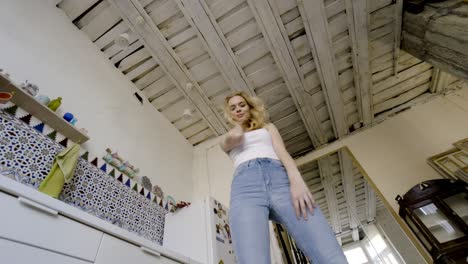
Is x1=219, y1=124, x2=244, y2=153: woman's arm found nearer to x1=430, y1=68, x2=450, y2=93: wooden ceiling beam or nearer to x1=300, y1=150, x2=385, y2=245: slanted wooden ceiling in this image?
x1=300, y1=150, x2=385, y2=245: slanted wooden ceiling

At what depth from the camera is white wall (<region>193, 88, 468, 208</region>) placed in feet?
9.72

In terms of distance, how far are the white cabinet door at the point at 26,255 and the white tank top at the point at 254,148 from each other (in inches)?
27.8

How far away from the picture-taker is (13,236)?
2.27ft

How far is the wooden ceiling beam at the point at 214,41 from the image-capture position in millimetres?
2213

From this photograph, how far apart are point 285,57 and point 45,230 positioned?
2.41 meters

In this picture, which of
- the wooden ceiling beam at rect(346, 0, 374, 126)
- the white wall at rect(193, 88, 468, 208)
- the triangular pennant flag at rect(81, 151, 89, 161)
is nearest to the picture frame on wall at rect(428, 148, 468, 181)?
the white wall at rect(193, 88, 468, 208)

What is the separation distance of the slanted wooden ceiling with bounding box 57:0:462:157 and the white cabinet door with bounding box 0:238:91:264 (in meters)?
2.01

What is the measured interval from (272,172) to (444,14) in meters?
2.52

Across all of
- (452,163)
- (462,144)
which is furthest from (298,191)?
(462,144)

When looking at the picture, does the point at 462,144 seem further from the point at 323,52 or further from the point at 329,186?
the point at 329,186

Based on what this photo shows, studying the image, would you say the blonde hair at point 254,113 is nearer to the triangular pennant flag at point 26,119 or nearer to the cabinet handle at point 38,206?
the cabinet handle at point 38,206

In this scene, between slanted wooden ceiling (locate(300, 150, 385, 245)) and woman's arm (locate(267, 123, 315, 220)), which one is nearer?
woman's arm (locate(267, 123, 315, 220))

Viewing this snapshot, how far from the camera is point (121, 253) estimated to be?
3.45 ft

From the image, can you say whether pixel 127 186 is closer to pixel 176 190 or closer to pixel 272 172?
Answer: pixel 176 190
